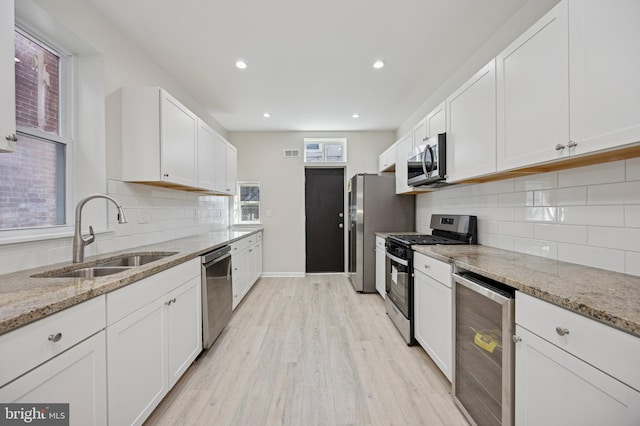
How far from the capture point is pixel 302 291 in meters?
3.88

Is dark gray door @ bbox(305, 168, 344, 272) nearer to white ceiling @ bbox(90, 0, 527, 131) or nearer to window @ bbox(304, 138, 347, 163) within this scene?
window @ bbox(304, 138, 347, 163)

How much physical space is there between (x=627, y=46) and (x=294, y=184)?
13.7 ft

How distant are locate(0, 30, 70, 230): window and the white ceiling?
0.58 m

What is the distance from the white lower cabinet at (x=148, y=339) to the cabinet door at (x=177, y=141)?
91cm

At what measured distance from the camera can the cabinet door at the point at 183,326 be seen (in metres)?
1.62

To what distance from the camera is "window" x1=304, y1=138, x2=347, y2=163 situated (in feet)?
15.8

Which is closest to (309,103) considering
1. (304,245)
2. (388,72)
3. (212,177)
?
(388,72)

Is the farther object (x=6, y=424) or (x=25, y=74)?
(x=25, y=74)

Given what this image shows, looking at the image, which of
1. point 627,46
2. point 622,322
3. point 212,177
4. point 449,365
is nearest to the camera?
point 622,322

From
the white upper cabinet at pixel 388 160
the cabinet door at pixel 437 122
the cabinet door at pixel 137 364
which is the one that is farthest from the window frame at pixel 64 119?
the white upper cabinet at pixel 388 160

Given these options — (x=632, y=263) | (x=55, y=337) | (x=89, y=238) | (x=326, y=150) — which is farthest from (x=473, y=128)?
(x=326, y=150)

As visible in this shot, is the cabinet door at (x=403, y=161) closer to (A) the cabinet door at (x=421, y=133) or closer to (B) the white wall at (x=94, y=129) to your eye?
(A) the cabinet door at (x=421, y=133)

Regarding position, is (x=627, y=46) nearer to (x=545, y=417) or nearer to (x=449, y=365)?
(x=545, y=417)

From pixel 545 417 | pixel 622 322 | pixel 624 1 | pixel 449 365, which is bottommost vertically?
pixel 449 365
